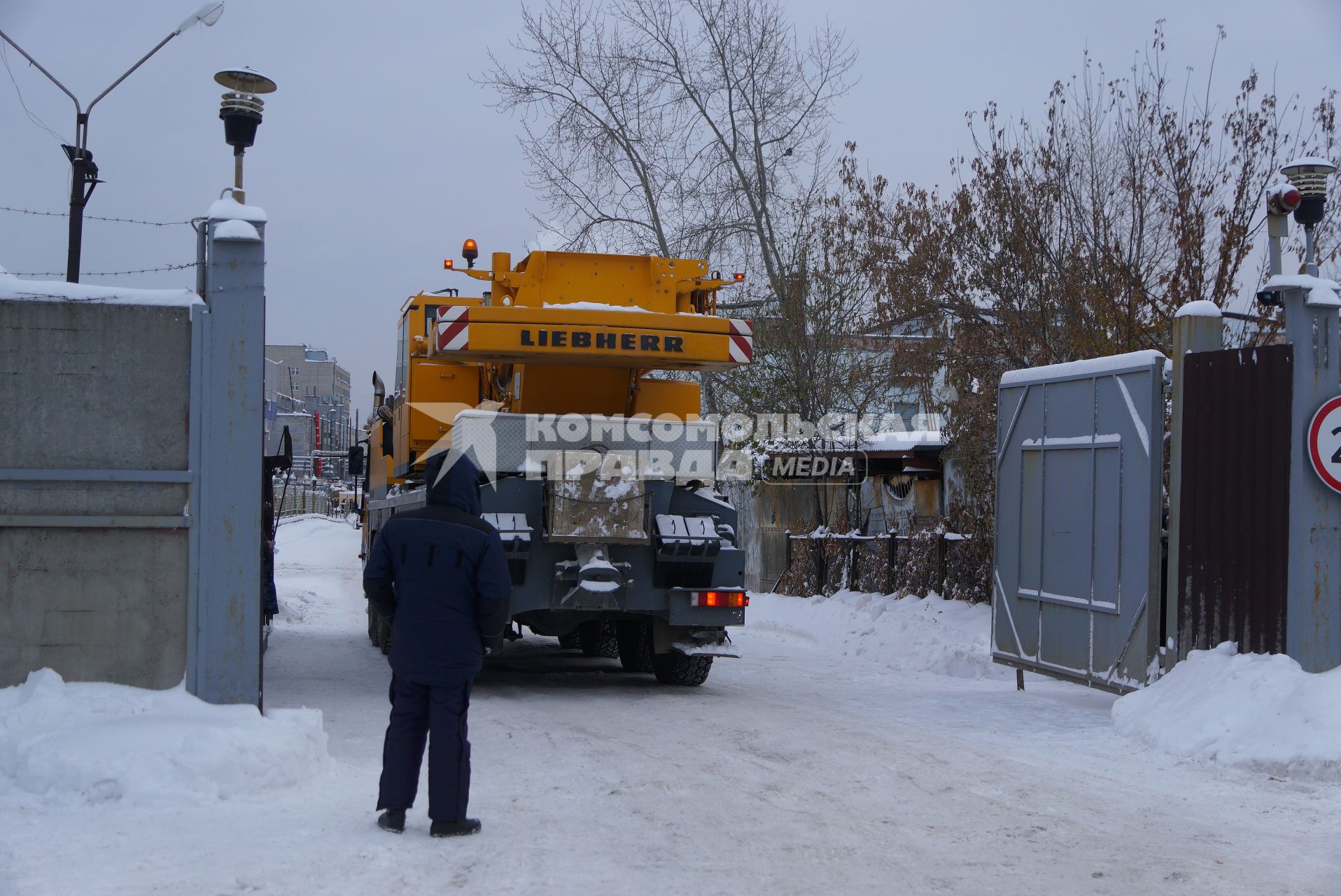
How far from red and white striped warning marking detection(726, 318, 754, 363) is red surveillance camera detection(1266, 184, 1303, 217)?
415cm

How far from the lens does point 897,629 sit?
605 inches

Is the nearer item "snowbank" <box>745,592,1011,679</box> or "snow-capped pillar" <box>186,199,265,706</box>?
"snow-capped pillar" <box>186,199,265,706</box>

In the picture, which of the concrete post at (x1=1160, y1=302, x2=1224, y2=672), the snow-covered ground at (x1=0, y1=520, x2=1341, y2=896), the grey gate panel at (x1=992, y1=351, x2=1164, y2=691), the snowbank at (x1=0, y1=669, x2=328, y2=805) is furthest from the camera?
the grey gate panel at (x1=992, y1=351, x2=1164, y2=691)

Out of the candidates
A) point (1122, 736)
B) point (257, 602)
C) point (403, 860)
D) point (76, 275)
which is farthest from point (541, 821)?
point (76, 275)

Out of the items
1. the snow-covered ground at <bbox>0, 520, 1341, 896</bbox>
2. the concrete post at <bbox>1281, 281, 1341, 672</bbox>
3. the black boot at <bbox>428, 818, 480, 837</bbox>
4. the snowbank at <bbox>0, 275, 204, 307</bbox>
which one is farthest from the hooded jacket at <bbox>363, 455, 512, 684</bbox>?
the concrete post at <bbox>1281, 281, 1341, 672</bbox>

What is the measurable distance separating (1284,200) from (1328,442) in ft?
6.14

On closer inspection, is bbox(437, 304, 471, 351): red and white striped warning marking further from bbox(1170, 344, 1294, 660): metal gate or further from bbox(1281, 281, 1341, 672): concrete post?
bbox(1281, 281, 1341, 672): concrete post

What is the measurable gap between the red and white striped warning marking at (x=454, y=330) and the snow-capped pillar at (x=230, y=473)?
3.09 metres

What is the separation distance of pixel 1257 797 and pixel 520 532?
5.37 metres

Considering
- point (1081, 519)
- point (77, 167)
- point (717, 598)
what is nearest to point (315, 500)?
point (77, 167)

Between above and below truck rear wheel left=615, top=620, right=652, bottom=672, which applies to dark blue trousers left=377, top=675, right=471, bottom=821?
above

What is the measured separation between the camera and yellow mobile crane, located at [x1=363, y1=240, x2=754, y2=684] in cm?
998
